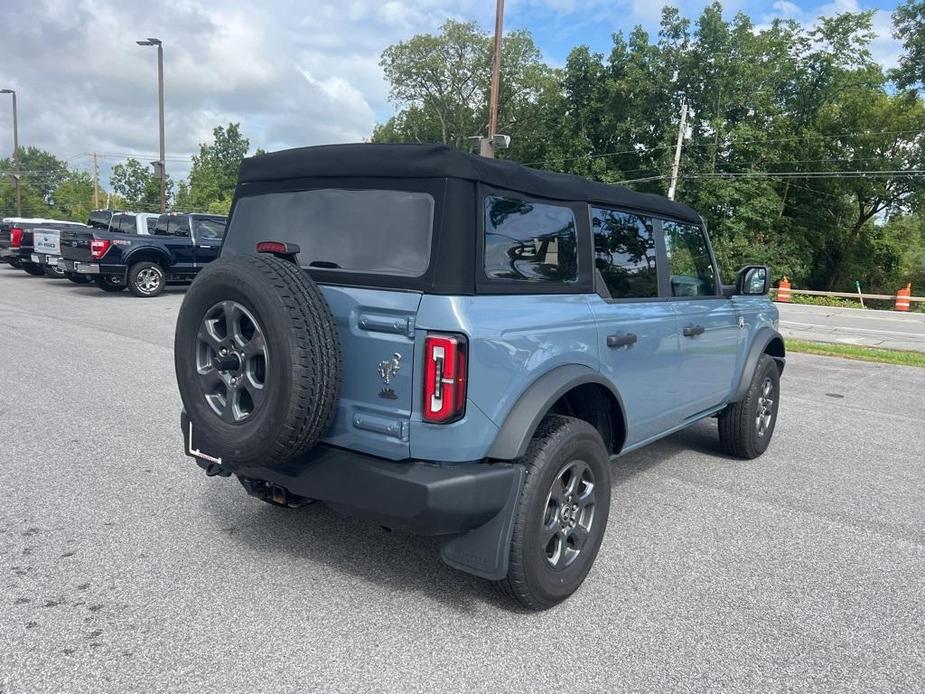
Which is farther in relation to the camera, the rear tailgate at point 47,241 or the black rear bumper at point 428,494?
the rear tailgate at point 47,241

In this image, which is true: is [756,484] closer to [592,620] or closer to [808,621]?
[808,621]

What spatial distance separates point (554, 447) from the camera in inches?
117

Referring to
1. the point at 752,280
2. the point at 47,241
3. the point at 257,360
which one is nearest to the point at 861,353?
the point at 752,280

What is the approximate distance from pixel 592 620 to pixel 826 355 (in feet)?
35.9

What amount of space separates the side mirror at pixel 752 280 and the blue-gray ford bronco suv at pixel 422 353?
183cm

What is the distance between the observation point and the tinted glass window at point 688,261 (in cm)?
436

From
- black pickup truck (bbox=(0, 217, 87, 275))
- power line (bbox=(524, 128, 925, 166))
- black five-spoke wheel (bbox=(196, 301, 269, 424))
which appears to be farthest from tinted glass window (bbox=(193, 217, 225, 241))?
power line (bbox=(524, 128, 925, 166))

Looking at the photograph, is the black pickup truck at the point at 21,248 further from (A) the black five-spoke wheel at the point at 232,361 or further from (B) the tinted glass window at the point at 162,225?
(A) the black five-spoke wheel at the point at 232,361

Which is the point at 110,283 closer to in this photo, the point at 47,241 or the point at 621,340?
the point at 47,241

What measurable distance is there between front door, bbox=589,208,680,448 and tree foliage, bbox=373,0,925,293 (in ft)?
104

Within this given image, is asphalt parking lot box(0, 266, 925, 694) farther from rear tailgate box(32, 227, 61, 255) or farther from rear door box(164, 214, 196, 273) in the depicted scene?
rear tailgate box(32, 227, 61, 255)

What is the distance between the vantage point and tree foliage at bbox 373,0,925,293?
3403 cm

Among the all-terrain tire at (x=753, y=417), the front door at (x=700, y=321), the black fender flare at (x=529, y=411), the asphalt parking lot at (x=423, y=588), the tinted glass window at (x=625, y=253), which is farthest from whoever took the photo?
the all-terrain tire at (x=753, y=417)

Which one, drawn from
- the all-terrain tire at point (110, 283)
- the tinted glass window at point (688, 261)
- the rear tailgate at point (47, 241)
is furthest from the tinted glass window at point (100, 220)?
the tinted glass window at point (688, 261)
